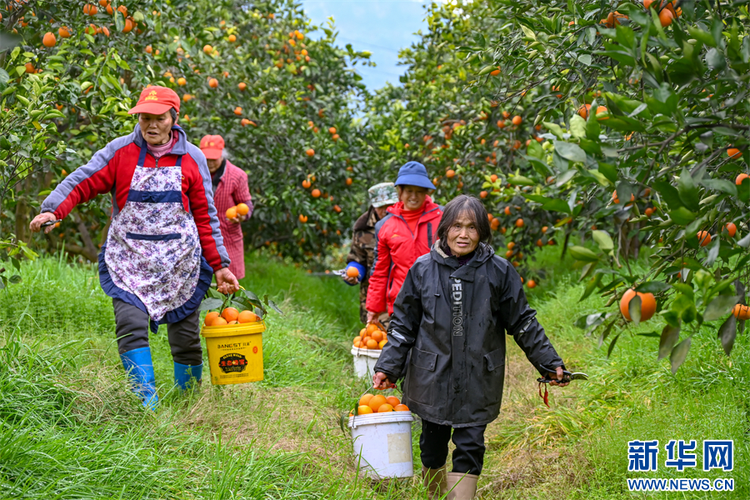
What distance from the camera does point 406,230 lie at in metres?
4.35

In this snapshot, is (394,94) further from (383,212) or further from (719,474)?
(719,474)

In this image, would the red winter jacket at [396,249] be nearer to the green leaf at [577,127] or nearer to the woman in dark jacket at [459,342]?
the woman in dark jacket at [459,342]

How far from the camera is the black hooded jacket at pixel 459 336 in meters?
2.88

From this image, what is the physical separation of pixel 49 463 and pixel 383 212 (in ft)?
11.0

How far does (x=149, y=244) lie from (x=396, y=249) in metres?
1.60

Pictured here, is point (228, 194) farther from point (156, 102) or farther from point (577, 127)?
point (577, 127)

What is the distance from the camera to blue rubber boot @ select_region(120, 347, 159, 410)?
3.17 m

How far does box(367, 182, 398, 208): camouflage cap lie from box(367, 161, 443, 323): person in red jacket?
748 millimetres

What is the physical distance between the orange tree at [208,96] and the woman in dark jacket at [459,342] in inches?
76.9

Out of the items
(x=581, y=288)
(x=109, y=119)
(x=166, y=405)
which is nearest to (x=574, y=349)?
(x=581, y=288)

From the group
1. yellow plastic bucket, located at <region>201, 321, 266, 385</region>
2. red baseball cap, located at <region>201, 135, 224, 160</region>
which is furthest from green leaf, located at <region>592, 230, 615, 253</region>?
red baseball cap, located at <region>201, 135, 224, 160</region>

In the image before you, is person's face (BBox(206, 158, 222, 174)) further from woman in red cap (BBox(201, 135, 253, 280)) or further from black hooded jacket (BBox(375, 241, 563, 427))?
black hooded jacket (BBox(375, 241, 563, 427))

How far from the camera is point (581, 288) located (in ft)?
20.1

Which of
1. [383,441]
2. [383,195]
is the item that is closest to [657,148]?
[383,441]
